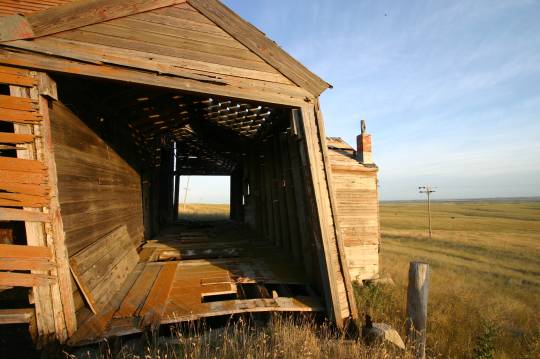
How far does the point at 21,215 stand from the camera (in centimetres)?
319

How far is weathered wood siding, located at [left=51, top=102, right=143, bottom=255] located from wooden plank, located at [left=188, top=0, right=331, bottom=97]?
282 centimetres

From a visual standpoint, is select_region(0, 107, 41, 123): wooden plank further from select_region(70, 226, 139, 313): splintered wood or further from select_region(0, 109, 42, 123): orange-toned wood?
select_region(70, 226, 139, 313): splintered wood

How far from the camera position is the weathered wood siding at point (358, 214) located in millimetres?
8805

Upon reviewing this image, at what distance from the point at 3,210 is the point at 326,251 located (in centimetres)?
445

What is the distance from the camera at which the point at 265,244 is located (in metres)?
8.64

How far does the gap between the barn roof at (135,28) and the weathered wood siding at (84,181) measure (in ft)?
3.06

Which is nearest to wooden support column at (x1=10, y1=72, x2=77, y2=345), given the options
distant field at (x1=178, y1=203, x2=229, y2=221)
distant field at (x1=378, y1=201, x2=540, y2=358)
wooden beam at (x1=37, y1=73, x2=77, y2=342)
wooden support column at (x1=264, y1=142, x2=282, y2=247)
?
wooden beam at (x1=37, y1=73, x2=77, y2=342)

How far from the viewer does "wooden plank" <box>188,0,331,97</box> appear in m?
4.50

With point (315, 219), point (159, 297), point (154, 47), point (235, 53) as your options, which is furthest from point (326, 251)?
point (154, 47)

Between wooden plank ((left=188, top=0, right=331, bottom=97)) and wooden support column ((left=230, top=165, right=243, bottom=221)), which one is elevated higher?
wooden plank ((left=188, top=0, right=331, bottom=97))

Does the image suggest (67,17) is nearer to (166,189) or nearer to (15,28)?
(15,28)

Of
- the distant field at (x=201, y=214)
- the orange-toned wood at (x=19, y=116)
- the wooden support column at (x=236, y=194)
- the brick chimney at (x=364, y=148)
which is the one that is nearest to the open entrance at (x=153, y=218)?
the orange-toned wood at (x=19, y=116)

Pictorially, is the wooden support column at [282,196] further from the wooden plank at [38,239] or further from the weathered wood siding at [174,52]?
the wooden plank at [38,239]

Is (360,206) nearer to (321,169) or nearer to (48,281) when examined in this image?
(321,169)
